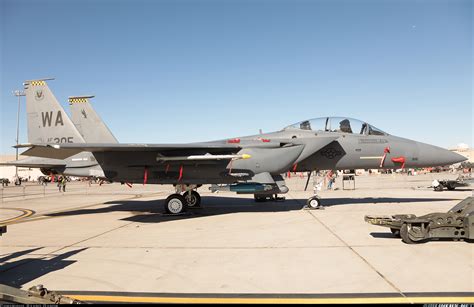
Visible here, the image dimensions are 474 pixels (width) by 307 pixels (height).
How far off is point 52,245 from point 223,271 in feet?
13.9

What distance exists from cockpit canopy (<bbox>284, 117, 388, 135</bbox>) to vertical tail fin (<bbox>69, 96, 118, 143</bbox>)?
792cm

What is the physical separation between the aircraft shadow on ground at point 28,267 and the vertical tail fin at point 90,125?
7655 mm

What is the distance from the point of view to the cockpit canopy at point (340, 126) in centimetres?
1153

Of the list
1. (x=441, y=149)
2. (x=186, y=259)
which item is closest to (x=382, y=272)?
(x=186, y=259)

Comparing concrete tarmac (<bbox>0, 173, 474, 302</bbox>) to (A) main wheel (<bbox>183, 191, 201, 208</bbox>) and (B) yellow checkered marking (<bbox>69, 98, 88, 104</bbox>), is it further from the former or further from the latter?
(B) yellow checkered marking (<bbox>69, 98, 88, 104</bbox>)

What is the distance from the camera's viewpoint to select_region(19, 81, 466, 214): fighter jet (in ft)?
35.2

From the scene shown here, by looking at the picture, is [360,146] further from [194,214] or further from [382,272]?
[382,272]

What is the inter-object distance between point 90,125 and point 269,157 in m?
7.77

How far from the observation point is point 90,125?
525 inches

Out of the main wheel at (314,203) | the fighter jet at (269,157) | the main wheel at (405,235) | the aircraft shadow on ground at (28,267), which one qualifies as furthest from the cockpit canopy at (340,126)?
the aircraft shadow on ground at (28,267)

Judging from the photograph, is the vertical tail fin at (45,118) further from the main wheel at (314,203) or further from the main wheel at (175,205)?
the main wheel at (314,203)

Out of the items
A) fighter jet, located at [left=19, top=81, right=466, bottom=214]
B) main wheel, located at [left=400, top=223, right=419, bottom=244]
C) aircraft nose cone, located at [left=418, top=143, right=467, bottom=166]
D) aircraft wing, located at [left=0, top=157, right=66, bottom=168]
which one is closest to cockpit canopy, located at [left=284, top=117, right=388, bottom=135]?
fighter jet, located at [left=19, top=81, right=466, bottom=214]

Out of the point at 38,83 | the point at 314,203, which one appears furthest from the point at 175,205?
the point at 38,83

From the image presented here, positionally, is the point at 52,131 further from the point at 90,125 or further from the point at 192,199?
the point at 192,199
